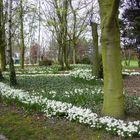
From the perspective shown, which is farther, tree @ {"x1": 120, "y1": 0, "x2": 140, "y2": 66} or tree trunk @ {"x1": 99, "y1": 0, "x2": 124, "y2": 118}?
tree @ {"x1": 120, "y1": 0, "x2": 140, "y2": 66}

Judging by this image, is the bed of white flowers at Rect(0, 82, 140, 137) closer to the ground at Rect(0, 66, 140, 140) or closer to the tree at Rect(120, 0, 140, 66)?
the ground at Rect(0, 66, 140, 140)

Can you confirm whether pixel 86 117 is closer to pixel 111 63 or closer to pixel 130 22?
pixel 111 63

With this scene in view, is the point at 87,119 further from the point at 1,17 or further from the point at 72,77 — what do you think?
the point at 1,17

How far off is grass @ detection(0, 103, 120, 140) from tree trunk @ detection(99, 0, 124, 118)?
0.98 metres

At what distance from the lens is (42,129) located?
8594 millimetres

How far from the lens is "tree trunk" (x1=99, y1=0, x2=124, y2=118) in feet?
29.4

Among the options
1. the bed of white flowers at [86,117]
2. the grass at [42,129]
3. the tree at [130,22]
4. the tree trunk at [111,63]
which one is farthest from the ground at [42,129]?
the tree at [130,22]

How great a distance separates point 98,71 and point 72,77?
1.44m

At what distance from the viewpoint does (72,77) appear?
1942 centimetres

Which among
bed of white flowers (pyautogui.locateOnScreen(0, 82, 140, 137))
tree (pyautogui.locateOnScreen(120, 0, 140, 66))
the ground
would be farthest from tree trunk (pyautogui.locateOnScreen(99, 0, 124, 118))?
tree (pyautogui.locateOnScreen(120, 0, 140, 66))

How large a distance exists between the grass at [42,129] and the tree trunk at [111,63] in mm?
978

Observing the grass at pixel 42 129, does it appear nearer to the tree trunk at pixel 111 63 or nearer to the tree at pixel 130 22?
the tree trunk at pixel 111 63

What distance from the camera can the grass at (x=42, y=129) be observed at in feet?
25.9

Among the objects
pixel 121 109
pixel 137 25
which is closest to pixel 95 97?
pixel 121 109
